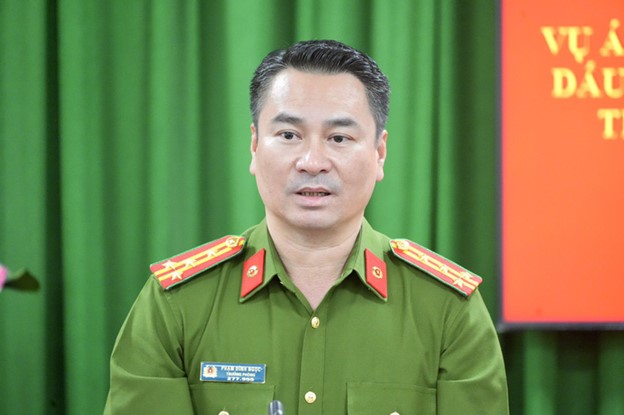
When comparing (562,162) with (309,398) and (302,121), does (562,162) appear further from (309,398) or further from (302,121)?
(309,398)

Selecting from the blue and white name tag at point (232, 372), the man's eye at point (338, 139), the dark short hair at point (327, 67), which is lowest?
the blue and white name tag at point (232, 372)

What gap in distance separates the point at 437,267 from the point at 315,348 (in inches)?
12.6

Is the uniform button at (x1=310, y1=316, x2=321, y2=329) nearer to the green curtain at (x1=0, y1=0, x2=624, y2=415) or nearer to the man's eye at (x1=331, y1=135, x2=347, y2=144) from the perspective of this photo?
the man's eye at (x1=331, y1=135, x2=347, y2=144)

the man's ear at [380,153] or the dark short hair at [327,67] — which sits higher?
the dark short hair at [327,67]

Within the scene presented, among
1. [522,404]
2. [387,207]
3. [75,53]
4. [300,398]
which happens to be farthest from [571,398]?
[75,53]

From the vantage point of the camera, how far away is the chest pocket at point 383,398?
59.7 inches

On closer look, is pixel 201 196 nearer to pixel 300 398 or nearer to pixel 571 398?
pixel 300 398

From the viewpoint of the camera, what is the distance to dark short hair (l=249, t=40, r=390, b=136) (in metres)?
1.56

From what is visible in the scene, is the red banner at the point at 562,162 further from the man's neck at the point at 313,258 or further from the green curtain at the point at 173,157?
the man's neck at the point at 313,258

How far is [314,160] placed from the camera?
1484 millimetres

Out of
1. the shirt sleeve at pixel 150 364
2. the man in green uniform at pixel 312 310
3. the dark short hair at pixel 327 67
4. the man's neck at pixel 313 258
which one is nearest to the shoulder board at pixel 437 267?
the man in green uniform at pixel 312 310

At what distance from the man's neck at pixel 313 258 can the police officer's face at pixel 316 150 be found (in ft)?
0.13

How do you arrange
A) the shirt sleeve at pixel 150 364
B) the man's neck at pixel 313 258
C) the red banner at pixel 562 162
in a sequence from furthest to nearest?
the red banner at pixel 562 162 → the man's neck at pixel 313 258 → the shirt sleeve at pixel 150 364

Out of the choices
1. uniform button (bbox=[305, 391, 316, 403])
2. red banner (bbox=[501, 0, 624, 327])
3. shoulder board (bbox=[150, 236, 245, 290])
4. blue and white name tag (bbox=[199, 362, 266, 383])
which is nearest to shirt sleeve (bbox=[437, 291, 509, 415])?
uniform button (bbox=[305, 391, 316, 403])
